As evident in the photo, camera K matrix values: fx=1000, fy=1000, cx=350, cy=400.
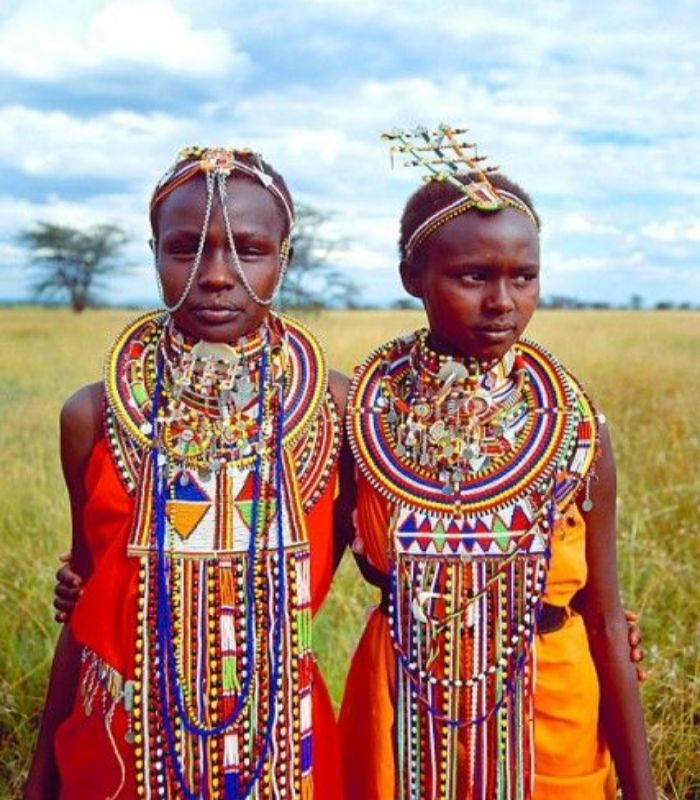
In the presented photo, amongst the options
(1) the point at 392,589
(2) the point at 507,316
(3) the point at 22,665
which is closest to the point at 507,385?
(2) the point at 507,316

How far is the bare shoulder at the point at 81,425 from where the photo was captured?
2352 mm

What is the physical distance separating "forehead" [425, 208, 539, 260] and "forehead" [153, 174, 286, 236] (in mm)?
376

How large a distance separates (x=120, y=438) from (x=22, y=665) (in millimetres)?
1964

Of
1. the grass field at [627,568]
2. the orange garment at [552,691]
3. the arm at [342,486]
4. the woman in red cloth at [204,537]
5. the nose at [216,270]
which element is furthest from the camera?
the grass field at [627,568]

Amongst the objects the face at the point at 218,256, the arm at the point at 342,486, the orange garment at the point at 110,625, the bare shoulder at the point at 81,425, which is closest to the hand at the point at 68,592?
the orange garment at the point at 110,625

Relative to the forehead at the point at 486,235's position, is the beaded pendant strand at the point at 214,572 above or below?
below

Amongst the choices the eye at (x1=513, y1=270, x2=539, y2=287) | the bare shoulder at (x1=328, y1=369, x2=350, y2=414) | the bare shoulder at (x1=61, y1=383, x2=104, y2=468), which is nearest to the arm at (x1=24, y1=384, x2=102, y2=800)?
the bare shoulder at (x1=61, y1=383, x2=104, y2=468)

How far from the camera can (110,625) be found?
89.6 inches

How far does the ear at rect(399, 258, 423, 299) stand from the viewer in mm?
2309

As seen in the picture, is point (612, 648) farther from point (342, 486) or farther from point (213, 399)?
point (213, 399)

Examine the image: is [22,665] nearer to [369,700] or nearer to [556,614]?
[369,700]

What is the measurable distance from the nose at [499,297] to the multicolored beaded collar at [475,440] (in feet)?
0.61

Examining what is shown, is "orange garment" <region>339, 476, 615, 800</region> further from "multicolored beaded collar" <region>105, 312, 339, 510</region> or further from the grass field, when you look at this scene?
the grass field

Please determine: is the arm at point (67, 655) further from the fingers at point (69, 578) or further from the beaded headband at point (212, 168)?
the beaded headband at point (212, 168)
